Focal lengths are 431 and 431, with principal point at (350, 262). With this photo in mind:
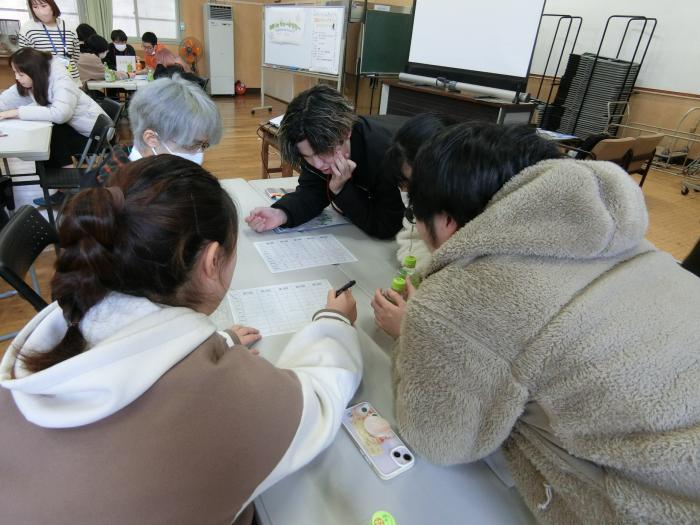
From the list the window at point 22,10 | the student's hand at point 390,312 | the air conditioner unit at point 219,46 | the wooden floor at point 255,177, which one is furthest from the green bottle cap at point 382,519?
the air conditioner unit at point 219,46

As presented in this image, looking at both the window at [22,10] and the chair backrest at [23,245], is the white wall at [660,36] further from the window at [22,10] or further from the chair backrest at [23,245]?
the window at [22,10]

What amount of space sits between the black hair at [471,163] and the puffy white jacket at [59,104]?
2905 millimetres

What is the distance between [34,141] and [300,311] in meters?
2.16

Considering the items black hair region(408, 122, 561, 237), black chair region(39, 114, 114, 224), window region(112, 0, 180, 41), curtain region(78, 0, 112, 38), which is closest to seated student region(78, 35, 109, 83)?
black chair region(39, 114, 114, 224)

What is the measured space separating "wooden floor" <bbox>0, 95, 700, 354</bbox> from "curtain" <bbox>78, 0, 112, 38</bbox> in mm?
2809

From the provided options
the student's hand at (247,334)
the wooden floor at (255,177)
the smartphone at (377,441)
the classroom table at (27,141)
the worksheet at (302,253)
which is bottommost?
the wooden floor at (255,177)

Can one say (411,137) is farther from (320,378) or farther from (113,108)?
(113,108)

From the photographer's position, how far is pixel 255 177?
3953mm

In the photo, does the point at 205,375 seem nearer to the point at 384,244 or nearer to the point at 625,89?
the point at 384,244

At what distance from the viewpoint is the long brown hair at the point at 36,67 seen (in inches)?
105

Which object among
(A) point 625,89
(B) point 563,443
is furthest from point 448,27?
(B) point 563,443

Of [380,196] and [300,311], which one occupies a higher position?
[380,196]

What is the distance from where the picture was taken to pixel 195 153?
1504mm

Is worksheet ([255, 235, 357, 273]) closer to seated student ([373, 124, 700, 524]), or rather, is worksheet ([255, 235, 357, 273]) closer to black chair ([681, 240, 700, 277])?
seated student ([373, 124, 700, 524])
